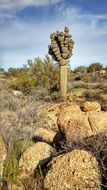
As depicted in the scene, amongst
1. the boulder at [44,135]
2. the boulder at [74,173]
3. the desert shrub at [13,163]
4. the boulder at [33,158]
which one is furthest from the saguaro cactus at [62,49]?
the boulder at [74,173]

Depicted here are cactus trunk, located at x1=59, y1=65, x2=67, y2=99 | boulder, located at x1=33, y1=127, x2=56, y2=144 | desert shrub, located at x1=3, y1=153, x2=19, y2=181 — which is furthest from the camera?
cactus trunk, located at x1=59, y1=65, x2=67, y2=99

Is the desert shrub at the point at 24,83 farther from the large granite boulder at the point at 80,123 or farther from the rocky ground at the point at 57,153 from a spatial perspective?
the large granite boulder at the point at 80,123

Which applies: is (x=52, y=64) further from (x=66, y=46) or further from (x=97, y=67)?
(x=97, y=67)

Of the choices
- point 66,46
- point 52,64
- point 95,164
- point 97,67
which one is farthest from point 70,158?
point 97,67

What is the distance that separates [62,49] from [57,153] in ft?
54.3

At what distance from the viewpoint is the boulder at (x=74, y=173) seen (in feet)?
21.9

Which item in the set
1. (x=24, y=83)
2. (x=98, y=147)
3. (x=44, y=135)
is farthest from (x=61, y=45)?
(x=98, y=147)

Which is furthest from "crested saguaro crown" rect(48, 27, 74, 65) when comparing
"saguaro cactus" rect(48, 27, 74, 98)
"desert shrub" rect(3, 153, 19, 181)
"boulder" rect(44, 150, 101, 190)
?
"boulder" rect(44, 150, 101, 190)

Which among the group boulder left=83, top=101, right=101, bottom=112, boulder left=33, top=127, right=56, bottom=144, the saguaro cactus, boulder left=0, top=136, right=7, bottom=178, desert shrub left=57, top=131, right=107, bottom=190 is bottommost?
boulder left=33, top=127, right=56, bottom=144

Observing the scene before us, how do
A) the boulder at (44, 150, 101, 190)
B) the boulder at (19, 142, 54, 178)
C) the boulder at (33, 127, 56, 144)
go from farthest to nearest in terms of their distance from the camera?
the boulder at (33, 127, 56, 144), the boulder at (19, 142, 54, 178), the boulder at (44, 150, 101, 190)

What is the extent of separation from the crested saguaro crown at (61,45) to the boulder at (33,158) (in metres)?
15.6

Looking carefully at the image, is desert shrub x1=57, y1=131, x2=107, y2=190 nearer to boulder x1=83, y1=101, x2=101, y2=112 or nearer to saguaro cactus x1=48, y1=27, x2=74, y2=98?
boulder x1=83, y1=101, x2=101, y2=112

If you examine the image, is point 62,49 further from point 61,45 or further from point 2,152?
point 2,152

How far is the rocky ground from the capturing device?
6.81 meters
